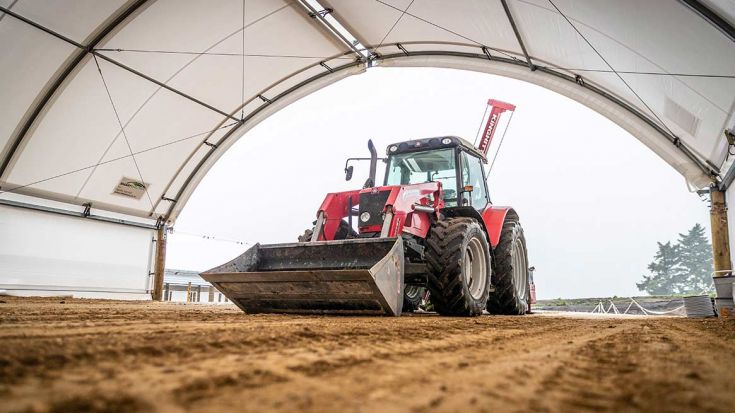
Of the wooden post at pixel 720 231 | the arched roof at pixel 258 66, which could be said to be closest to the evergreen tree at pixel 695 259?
the wooden post at pixel 720 231

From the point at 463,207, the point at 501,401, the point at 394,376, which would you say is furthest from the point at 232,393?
the point at 463,207

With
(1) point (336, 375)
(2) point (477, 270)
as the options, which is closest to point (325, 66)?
(2) point (477, 270)

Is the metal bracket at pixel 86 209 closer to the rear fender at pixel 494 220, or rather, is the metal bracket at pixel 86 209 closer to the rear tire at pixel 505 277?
the rear fender at pixel 494 220

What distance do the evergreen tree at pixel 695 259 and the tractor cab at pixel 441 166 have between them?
38804 mm

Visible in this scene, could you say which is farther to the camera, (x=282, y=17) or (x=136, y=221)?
(x=136, y=221)

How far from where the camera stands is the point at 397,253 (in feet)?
12.7

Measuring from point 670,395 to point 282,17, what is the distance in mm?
8631

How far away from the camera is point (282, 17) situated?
8367 mm

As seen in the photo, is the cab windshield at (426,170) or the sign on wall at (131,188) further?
the sign on wall at (131,188)

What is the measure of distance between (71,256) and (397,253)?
835 cm

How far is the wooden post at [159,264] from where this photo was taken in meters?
11.0

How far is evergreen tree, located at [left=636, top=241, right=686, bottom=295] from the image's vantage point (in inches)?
1501

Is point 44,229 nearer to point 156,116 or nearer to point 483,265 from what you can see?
point 156,116

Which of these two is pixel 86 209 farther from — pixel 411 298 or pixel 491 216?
pixel 491 216
